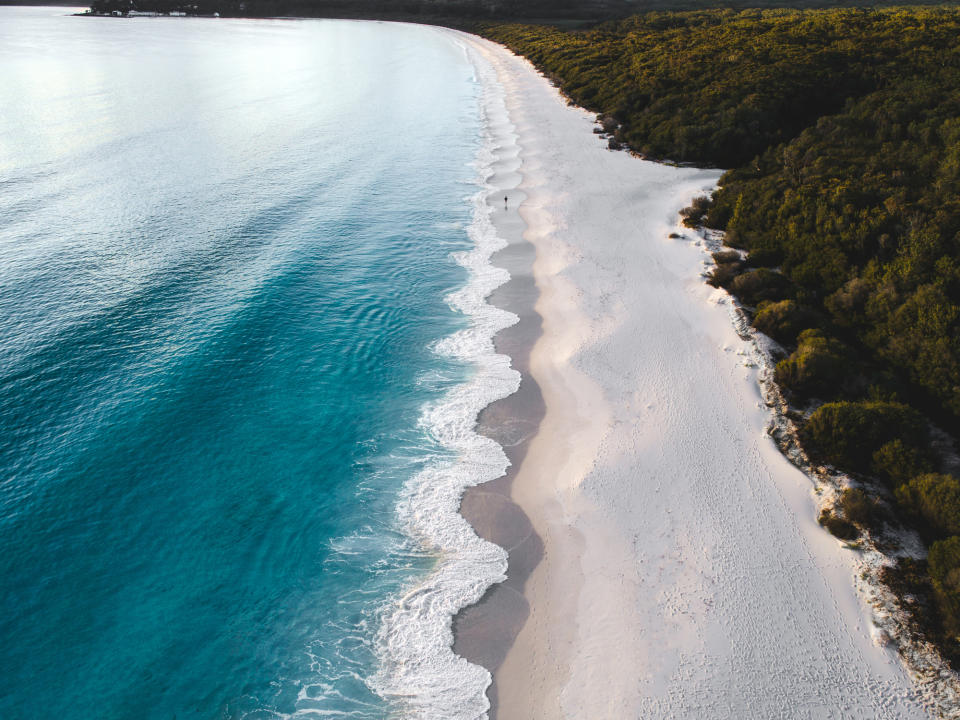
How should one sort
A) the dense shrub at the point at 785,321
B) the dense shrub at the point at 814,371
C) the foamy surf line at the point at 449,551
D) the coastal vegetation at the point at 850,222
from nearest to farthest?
the foamy surf line at the point at 449,551
the coastal vegetation at the point at 850,222
the dense shrub at the point at 814,371
the dense shrub at the point at 785,321

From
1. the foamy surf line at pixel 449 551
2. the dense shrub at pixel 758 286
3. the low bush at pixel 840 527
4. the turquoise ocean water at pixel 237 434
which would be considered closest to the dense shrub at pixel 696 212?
the dense shrub at pixel 758 286

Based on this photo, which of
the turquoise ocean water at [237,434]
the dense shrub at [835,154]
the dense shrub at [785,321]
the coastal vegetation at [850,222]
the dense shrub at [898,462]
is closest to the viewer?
the turquoise ocean water at [237,434]

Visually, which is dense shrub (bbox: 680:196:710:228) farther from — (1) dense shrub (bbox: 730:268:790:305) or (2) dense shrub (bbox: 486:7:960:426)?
(1) dense shrub (bbox: 730:268:790:305)

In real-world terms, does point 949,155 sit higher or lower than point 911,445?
higher

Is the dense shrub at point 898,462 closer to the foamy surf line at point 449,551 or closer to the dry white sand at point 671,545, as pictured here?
the dry white sand at point 671,545

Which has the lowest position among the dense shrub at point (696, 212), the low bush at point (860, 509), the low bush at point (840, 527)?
the low bush at point (840, 527)

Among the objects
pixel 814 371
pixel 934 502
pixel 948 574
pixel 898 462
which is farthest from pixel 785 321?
pixel 948 574

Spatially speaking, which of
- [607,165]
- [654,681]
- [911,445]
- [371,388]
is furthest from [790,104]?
[654,681]

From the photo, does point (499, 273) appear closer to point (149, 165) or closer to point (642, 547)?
point (642, 547)
